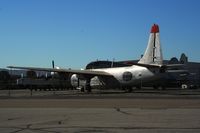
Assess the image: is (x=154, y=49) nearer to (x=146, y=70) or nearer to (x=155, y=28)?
(x=155, y=28)

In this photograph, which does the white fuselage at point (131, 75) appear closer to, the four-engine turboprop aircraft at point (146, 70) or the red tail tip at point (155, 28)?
the four-engine turboprop aircraft at point (146, 70)

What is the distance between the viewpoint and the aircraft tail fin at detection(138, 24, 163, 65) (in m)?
62.3

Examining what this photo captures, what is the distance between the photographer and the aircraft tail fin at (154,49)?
62.3 meters

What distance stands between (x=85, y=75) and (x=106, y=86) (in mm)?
3857

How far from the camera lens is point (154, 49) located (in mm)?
62844

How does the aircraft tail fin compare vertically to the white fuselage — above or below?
above

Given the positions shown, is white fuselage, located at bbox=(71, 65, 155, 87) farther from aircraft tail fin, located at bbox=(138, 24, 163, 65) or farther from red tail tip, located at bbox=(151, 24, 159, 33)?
red tail tip, located at bbox=(151, 24, 159, 33)

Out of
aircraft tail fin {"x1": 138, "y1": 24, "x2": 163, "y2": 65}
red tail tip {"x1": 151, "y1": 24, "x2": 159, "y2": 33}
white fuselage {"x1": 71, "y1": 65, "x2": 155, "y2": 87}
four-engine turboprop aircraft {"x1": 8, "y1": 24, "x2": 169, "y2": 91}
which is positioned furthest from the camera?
red tail tip {"x1": 151, "y1": 24, "x2": 159, "y2": 33}

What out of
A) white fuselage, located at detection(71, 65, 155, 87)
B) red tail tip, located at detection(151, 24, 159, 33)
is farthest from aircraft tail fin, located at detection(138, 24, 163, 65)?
white fuselage, located at detection(71, 65, 155, 87)

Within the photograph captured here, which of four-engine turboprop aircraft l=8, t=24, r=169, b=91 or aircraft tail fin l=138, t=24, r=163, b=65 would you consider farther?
aircraft tail fin l=138, t=24, r=163, b=65

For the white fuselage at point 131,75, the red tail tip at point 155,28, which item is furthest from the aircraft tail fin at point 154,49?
the white fuselage at point 131,75
